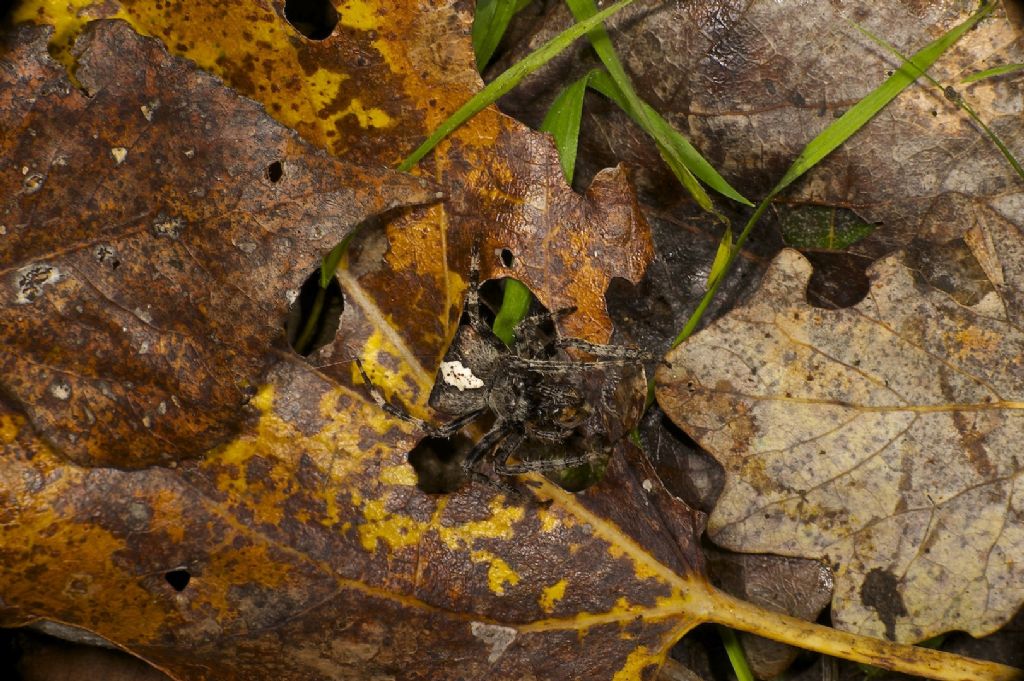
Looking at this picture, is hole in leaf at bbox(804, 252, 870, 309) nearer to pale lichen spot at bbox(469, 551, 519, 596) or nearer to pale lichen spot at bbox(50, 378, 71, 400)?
pale lichen spot at bbox(469, 551, 519, 596)

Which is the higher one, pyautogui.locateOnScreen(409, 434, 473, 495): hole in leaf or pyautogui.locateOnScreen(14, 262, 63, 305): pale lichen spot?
pyautogui.locateOnScreen(14, 262, 63, 305): pale lichen spot

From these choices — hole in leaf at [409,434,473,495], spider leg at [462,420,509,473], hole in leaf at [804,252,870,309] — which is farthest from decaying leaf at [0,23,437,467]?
hole in leaf at [804,252,870,309]

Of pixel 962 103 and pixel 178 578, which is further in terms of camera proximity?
pixel 962 103

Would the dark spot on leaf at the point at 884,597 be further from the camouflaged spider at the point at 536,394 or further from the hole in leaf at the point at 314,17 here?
the hole in leaf at the point at 314,17

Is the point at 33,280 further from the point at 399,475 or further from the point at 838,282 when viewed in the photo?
the point at 838,282

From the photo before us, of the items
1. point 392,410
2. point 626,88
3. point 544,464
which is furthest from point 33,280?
point 626,88

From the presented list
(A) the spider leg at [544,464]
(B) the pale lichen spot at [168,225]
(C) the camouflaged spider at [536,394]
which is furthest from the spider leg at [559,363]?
(B) the pale lichen spot at [168,225]

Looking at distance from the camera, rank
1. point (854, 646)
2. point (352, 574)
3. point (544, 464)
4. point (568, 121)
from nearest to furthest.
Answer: point (352, 574) < point (854, 646) < point (544, 464) < point (568, 121)
